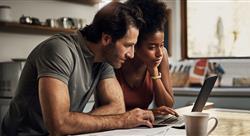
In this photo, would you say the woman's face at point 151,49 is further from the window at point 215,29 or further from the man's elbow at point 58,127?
the window at point 215,29

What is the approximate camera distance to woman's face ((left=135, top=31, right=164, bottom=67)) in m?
1.90

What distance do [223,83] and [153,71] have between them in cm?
185

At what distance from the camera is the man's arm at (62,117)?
54.4 inches

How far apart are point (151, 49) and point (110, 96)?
15.1 inches

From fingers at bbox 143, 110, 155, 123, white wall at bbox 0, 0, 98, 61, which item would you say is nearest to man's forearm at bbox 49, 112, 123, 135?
fingers at bbox 143, 110, 155, 123

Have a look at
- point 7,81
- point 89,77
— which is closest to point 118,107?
point 89,77

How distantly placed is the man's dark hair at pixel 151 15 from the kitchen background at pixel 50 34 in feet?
3.66

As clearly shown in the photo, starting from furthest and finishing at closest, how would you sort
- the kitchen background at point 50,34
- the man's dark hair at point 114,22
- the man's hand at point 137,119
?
the kitchen background at point 50,34, the man's dark hair at point 114,22, the man's hand at point 137,119

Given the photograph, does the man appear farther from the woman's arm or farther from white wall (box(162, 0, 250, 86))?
white wall (box(162, 0, 250, 86))

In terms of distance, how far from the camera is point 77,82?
1.63 metres

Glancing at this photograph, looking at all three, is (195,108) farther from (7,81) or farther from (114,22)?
(7,81)

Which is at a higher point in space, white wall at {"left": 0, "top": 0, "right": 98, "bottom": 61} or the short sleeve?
white wall at {"left": 0, "top": 0, "right": 98, "bottom": 61}

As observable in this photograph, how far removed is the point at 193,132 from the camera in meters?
1.23

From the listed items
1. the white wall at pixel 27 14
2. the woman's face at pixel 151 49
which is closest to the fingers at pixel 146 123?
the woman's face at pixel 151 49
